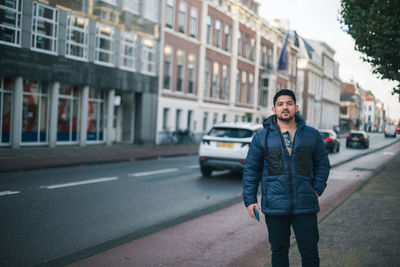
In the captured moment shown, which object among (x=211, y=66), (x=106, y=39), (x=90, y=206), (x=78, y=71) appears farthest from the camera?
(x=211, y=66)

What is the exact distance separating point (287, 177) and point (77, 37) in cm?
2160

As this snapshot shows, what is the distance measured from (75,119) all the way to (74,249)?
19206 mm

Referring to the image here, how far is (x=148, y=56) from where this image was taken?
1166 inches

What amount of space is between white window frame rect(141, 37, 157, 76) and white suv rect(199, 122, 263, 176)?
16419 millimetres

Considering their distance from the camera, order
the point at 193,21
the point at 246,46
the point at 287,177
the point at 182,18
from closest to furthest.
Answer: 1. the point at 287,177
2. the point at 182,18
3. the point at 193,21
4. the point at 246,46

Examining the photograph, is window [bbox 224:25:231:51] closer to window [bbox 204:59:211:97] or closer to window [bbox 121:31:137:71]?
window [bbox 204:59:211:97]

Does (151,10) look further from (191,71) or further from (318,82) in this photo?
(318,82)

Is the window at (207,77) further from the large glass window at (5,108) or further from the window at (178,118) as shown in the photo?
the large glass window at (5,108)

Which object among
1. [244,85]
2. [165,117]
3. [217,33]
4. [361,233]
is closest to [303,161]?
[361,233]

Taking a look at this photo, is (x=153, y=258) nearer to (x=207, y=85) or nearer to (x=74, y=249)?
(x=74, y=249)

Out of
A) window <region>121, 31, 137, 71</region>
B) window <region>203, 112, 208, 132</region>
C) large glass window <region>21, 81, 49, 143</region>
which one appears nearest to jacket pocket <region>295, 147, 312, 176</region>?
large glass window <region>21, 81, 49, 143</region>

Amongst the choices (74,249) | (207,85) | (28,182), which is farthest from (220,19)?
(74,249)

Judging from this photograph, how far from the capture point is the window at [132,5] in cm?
2717

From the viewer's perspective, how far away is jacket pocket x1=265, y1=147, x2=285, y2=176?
3.74 metres
